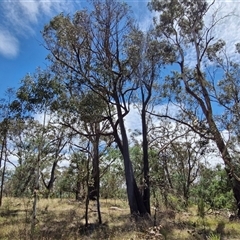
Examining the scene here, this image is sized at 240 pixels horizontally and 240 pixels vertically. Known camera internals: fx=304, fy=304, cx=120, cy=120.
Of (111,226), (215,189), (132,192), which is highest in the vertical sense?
(215,189)

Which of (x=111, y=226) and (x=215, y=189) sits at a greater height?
(x=215, y=189)

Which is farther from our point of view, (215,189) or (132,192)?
(215,189)

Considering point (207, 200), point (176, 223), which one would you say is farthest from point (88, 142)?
point (207, 200)

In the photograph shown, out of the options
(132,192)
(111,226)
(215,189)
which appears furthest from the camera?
(215,189)

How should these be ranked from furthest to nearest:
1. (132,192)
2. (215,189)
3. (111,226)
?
(215,189)
(132,192)
(111,226)

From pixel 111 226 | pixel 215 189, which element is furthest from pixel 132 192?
pixel 215 189

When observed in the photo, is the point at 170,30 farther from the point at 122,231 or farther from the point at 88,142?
the point at 122,231

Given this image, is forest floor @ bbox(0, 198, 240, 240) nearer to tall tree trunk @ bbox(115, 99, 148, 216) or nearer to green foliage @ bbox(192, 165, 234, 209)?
tall tree trunk @ bbox(115, 99, 148, 216)

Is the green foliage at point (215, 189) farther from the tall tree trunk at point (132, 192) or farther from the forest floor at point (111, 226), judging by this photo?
Result: the tall tree trunk at point (132, 192)

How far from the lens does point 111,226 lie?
11.4 meters

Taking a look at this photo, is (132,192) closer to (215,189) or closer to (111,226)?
(111,226)

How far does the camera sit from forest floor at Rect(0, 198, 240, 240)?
9125 millimetres

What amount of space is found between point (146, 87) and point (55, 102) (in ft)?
17.1

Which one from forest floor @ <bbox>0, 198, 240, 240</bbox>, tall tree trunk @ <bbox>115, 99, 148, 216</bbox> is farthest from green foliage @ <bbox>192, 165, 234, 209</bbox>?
tall tree trunk @ <bbox>115, 99, 148, 216</bbox>
